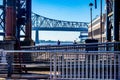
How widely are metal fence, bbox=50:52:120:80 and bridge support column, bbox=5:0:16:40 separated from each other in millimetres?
4846

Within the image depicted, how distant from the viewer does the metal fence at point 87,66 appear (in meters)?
11.2

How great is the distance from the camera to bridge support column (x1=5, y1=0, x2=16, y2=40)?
15.7 metres

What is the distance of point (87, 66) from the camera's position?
1135cm

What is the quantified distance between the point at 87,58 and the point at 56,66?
3.96 ft

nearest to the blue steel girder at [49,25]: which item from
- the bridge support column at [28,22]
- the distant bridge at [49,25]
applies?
the distant bridge at [49,25]

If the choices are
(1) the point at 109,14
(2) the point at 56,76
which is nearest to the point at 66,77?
(2) the point at 56,76

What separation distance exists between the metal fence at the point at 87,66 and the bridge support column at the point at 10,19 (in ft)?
15.9

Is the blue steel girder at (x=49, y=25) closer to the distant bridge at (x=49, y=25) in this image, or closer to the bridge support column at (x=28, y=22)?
the distant bridge at (x=49, y=25)

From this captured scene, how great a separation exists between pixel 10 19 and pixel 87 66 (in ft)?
20.2

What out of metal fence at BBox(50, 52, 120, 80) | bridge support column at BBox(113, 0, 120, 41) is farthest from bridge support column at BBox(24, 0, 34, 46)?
metal fence at BBox(50, 52, 120, 80)

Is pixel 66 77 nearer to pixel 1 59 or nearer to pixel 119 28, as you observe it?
pixel 1 59

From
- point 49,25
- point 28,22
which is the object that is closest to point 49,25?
point 49,25

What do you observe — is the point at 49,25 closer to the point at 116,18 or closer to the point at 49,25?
Answer: the point at 49,25

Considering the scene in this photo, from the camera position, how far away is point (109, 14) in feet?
78.2
